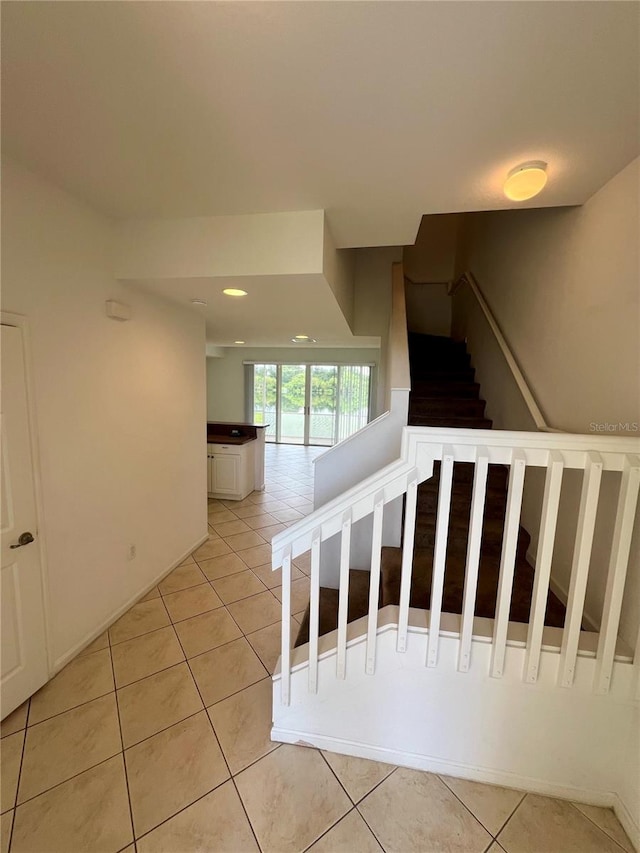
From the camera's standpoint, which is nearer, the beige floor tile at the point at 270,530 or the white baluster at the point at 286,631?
the white baluster at the point at 286,631

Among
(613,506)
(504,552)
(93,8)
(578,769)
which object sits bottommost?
(578,769)

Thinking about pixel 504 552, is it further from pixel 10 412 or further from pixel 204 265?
pixel 10 412

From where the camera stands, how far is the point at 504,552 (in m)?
1.33

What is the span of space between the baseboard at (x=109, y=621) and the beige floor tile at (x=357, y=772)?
1542 mm

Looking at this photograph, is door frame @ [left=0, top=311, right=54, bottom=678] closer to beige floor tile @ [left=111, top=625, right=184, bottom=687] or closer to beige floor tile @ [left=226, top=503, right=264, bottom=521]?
beige floor tile @ [left=111, top=625, right=184, bottom=687]

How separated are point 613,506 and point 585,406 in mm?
A: 541

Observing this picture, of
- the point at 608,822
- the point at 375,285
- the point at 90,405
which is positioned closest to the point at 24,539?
the point at 90,405

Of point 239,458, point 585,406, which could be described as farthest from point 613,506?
point 239,458

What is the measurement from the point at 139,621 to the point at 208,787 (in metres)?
1.27

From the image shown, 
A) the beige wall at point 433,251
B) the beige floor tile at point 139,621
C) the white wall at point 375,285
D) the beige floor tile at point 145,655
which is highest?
the beige wall at point 433,251

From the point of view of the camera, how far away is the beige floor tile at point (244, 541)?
138 inches

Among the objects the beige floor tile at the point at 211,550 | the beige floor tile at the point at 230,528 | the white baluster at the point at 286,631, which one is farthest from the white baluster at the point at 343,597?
the beige floor tile at the point at 230,528

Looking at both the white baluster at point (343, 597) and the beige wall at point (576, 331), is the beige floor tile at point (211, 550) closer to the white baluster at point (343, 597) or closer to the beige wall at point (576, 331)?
the white baluster at point (343, 597)

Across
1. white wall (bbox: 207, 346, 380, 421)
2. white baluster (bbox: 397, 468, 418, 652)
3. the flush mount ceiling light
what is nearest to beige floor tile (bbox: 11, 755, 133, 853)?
white baluster (bbox: 397, 468, 418, 652)
